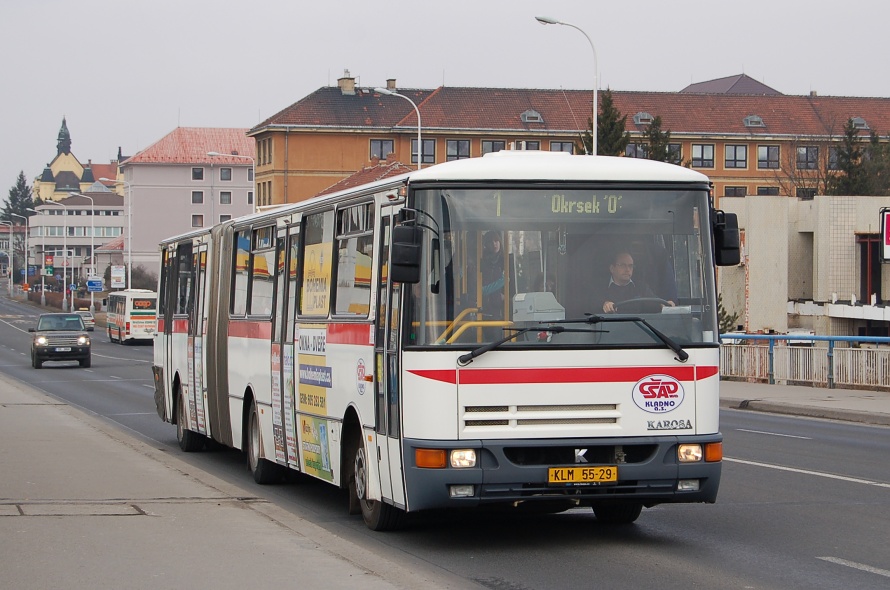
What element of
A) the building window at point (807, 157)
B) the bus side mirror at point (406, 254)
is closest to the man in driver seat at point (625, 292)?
the bus side mirror at point (406, 254)

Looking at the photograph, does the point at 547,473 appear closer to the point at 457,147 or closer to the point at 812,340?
the point at 812,340

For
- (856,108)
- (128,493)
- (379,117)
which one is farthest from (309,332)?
(856,108)

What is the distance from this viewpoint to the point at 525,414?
32.1ft

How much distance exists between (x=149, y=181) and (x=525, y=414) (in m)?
142

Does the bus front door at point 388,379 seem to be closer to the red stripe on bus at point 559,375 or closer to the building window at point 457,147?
the red stripe on bus at point 559,375

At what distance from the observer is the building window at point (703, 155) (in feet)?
377

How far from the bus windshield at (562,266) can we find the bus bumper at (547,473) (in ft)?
2.32

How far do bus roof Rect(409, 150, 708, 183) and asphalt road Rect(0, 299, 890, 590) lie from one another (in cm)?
267

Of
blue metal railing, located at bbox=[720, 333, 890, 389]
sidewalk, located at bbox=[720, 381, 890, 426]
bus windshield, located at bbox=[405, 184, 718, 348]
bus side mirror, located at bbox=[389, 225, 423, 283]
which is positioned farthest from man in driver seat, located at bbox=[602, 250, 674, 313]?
blue metal railing, located at bbox=[720, 333, 890, 389]

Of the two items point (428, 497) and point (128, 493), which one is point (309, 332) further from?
point (428, 497)

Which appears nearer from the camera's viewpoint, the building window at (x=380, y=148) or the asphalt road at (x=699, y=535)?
the asphalt road at (x=699, y=535)

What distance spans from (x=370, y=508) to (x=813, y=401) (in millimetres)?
16328

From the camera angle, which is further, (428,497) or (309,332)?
(309,332)

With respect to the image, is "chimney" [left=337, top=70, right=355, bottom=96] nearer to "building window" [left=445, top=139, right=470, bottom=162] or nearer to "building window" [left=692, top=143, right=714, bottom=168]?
"building window" [left=445, top=139, right=470, bottom=162]
